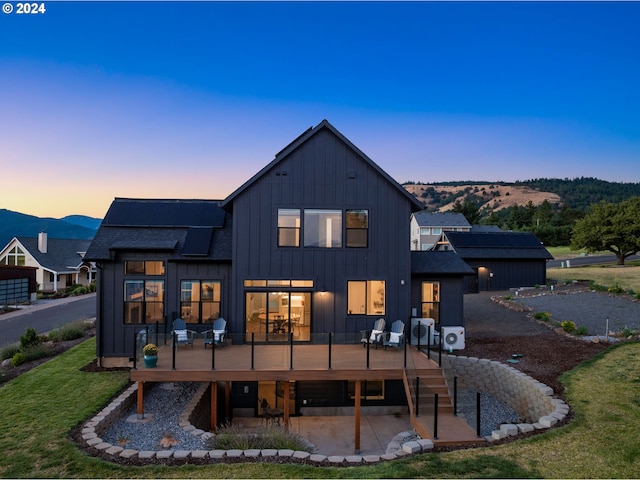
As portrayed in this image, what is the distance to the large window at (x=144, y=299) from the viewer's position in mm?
13047

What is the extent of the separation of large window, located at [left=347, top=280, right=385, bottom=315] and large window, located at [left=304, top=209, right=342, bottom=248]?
155 cm

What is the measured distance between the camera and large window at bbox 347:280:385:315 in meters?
13.0

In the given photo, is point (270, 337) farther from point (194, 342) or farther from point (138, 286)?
point (138, 286)

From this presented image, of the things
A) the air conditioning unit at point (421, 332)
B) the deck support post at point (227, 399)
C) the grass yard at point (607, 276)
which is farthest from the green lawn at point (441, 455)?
the grass yard at point (607, 276)

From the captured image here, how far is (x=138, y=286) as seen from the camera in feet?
42.8

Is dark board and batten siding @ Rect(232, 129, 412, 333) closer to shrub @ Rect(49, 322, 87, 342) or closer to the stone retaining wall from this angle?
the stone retaining wall

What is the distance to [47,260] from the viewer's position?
38594 millimetres

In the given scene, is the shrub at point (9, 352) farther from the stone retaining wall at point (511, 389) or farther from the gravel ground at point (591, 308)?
the gravel ground at point (591, 308)

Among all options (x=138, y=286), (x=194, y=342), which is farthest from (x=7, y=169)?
(x=194, y=342)

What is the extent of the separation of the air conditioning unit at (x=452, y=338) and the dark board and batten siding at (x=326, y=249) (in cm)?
198

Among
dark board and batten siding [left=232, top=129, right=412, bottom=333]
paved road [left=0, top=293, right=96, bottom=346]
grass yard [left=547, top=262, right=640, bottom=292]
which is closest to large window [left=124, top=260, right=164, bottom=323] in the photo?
dark board and batten siding [left=232, top=129, right=412, bottom=333]

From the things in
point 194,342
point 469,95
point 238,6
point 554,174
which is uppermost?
point 554,174

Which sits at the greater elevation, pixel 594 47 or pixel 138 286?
pixel 594 47

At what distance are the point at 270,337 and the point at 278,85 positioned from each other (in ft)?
59.0
